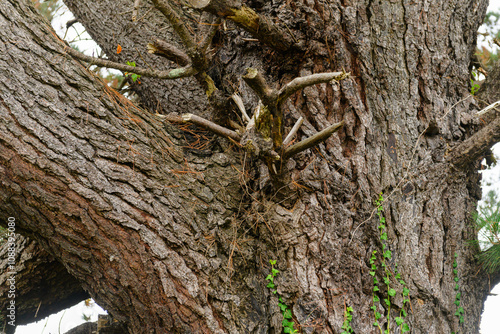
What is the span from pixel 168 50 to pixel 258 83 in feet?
2.14

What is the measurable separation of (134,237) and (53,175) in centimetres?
42

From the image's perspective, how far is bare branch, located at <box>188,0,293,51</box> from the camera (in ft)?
5.45

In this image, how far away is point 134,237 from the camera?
5.45 feet

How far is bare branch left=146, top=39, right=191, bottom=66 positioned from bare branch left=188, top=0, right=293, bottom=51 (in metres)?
0.28

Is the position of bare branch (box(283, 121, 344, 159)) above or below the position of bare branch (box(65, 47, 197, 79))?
below

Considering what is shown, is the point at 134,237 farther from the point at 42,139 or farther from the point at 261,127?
the point at 261,127

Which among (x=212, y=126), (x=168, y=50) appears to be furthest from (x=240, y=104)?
(x=168, y=50)

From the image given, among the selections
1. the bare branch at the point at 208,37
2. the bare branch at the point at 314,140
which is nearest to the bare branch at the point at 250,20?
the bare branch at the point at 208,37

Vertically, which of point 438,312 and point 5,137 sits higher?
point 5,137

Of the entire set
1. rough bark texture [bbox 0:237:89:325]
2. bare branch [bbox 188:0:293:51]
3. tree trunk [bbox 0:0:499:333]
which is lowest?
rough bark texture [bbox 0:237:89:325]

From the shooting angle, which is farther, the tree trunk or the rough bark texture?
the rough bark texture

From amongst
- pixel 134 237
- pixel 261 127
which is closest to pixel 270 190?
pixel 261 127

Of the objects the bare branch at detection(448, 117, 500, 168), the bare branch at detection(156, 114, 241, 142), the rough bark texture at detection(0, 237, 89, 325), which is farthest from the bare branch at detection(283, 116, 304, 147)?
the rough bark texture at detection(0, 237, 89, 325)

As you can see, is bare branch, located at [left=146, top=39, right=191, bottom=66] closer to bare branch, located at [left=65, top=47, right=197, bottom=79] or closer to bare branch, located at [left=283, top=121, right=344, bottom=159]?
bare branch, located at [left=65, top=47, right=197, bottom=79]
